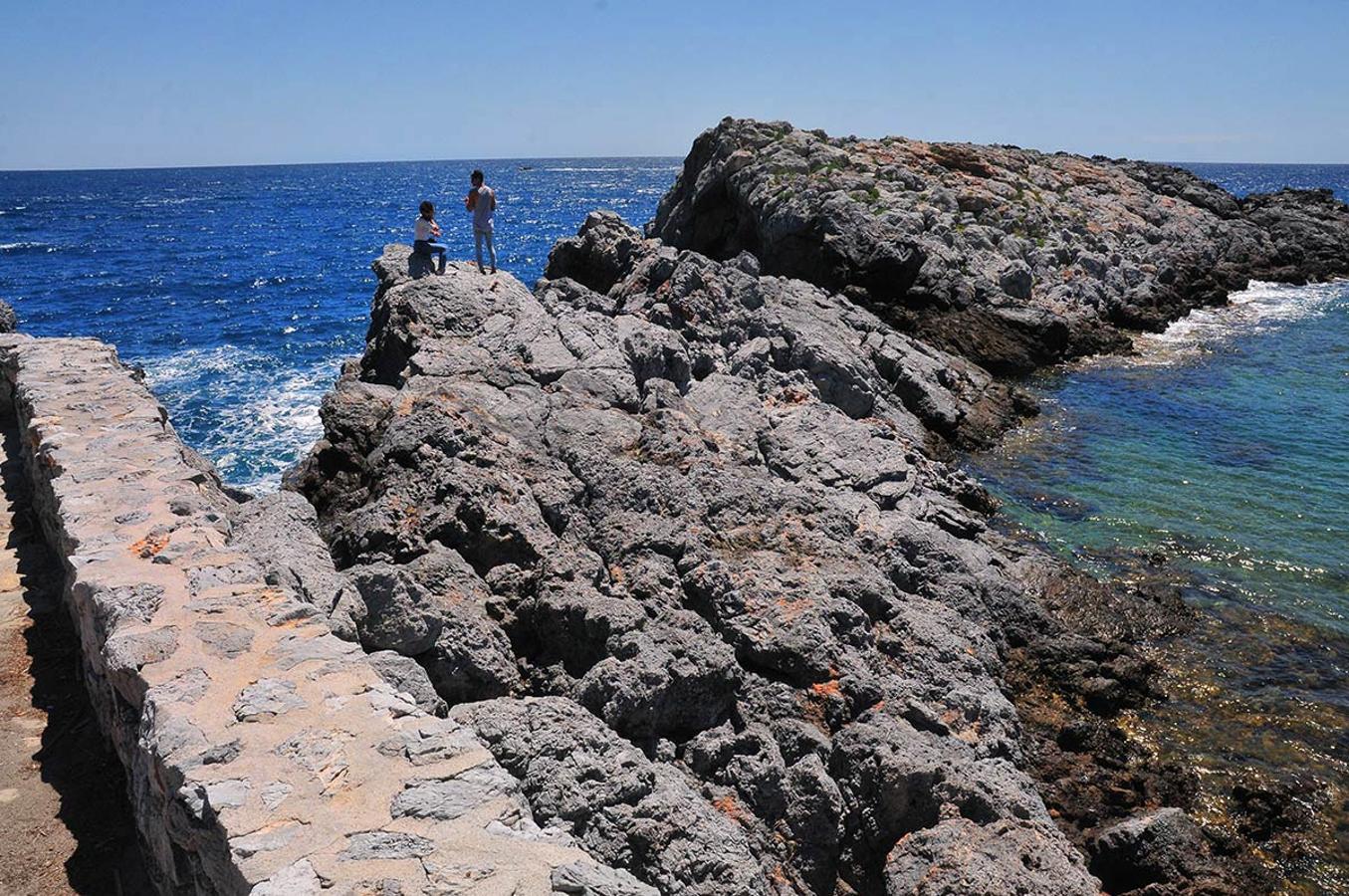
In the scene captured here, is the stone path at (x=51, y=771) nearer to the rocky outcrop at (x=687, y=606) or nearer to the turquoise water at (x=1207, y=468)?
the rocky outcrop at (x=687, y=606)

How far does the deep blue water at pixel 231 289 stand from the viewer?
32.0 metres

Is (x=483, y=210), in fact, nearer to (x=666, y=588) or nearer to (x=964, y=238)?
(x=666, y=588)

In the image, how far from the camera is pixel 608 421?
51.2 feet

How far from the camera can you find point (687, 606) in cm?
1249

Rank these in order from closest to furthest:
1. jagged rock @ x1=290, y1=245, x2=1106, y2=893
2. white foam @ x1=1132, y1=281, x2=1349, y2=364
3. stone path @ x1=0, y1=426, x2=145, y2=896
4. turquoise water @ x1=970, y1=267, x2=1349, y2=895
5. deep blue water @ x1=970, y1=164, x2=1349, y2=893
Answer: stone path @ x1=0, y1=426, x2=145, y2=896 < jagged rock @ x1=290, y1=245, x2=1106, y2=893 < turquoise water @ x1=970, y1=267, x2=1349, y2=895 < deep blue water @ x1=970, y1=164, x2=1349, y2=893 < white foam @ x1=1132, y1=281, x2=1349, y2=364

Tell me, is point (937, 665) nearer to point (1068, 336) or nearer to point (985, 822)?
point (985, 822)

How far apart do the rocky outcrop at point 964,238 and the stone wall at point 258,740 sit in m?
28.7

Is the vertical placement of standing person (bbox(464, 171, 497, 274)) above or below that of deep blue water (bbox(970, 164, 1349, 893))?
above

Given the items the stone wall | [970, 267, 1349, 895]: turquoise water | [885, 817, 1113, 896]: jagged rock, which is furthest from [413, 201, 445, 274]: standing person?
[885, 817, 1113, 896]: jagged rock

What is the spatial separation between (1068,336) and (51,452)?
116ft

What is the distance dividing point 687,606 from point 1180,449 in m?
20.9

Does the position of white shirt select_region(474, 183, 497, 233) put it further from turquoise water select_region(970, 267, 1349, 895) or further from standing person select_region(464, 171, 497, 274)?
turquoise water select_region(970, 267, 1349, 895)

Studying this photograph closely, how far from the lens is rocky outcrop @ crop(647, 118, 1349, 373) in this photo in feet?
118

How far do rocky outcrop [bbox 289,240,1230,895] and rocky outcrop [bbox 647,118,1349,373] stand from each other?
1765cm
